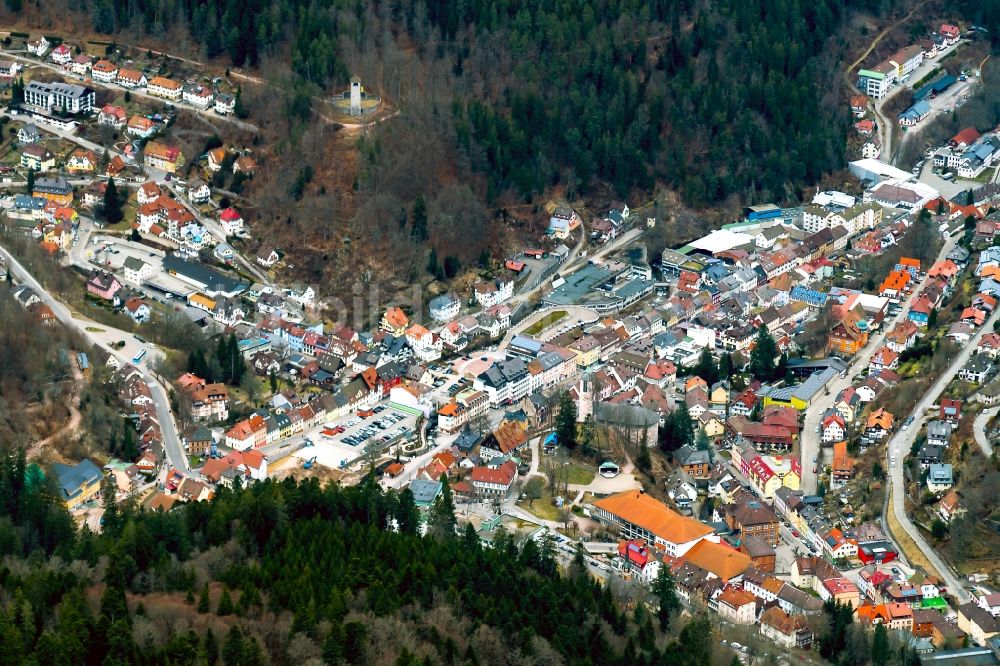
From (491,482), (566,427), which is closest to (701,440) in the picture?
(566,427)

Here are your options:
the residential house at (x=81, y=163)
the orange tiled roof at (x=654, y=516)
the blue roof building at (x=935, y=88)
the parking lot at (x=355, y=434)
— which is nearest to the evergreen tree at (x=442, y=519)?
the orange tiled roof at (x=654, y=516)

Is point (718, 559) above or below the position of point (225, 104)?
below

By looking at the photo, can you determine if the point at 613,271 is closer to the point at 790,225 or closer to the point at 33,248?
the point at 790,225

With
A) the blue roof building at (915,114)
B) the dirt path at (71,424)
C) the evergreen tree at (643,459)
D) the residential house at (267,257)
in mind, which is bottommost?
the residential house at (267,257)

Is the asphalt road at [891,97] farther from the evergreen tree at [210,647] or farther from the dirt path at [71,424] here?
the evergreen tree at [210,647]

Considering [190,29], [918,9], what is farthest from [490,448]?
[918,9]

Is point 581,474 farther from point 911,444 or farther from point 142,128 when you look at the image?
point 142,128
